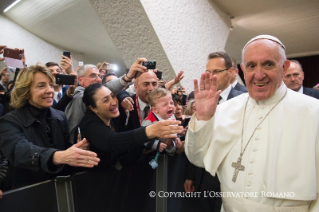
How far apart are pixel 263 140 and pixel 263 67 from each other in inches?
17.2

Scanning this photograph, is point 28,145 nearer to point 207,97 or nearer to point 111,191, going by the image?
point 111,191

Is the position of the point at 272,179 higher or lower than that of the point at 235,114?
lower

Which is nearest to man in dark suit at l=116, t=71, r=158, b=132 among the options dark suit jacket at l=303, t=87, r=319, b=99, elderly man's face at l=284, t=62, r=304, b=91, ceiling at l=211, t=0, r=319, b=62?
elderly man's face at l=284, t=62, r=304, b=91

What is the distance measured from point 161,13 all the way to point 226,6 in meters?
1.48

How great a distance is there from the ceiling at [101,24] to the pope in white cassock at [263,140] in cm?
292

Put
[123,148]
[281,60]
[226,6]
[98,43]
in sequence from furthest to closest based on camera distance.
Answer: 1. [98,43]
2. [226,6]
3. [123,148]
4. [281,60]

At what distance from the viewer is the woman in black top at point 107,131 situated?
141 cm

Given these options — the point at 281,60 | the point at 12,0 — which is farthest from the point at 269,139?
the point at 12,0

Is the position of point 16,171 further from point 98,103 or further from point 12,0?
point 12,0

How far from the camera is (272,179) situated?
4.03 ft

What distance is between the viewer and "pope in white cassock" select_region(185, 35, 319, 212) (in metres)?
1.22

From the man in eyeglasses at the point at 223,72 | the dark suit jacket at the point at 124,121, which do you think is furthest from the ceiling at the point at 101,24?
the dark suit jacket at the point at 124,121

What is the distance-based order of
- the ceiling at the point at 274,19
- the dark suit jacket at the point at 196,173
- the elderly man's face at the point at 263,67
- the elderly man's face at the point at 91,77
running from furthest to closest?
1. the ceiling at the point at 274,19
2. the elderly man's face at the point at 91,77
3. the dark suit jacket at the point at 196,173
4. the elderly man's face at the point at 263,67

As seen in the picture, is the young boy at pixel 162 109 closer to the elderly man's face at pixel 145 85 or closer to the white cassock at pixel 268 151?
the elderly man's face at pixel 145 85
